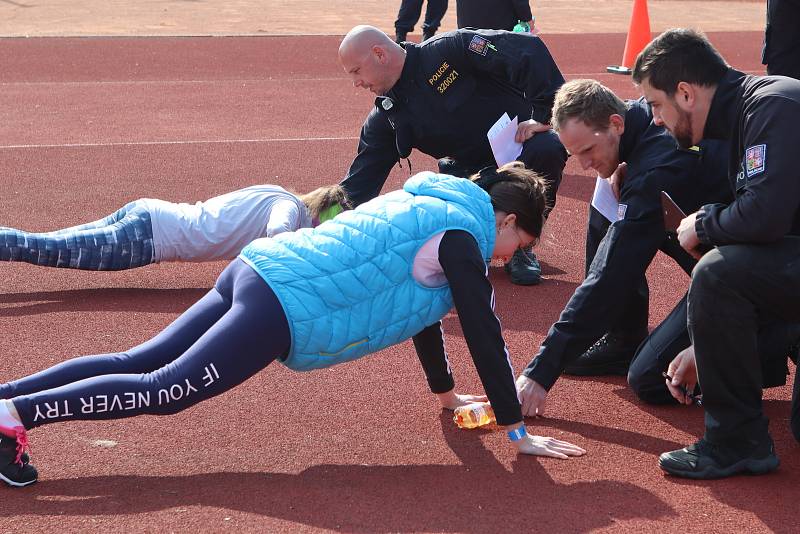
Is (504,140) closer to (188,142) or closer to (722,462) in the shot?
(722,462)

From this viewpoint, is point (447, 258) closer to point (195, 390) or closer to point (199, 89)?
point (195, 390)

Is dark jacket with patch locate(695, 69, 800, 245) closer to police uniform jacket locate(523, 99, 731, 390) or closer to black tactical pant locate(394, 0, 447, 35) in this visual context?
police uniform jacket locate(523, 99, 731, 390)

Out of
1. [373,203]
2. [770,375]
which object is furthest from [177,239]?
[770,375]

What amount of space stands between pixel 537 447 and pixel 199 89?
369 inches

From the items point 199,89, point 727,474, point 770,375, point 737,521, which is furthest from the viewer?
point 199,89

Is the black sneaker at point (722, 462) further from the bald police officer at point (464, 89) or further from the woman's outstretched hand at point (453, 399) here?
the bald police officer at point (464, 89)

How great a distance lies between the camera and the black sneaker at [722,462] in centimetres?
353

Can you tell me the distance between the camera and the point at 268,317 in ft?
10.9

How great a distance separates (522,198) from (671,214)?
1.97ft

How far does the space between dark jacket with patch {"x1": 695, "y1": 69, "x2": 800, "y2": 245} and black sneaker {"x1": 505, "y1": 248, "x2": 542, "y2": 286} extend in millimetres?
2391

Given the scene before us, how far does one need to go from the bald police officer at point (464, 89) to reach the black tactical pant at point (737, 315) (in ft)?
7.43

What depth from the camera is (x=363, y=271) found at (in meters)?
3.38

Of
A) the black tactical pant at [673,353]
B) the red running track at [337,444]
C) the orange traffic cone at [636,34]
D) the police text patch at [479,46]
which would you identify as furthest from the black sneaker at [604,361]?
the orange traffic cone at [636,34]

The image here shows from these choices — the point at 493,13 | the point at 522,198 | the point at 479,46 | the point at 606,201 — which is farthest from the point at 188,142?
the point at 522,198
